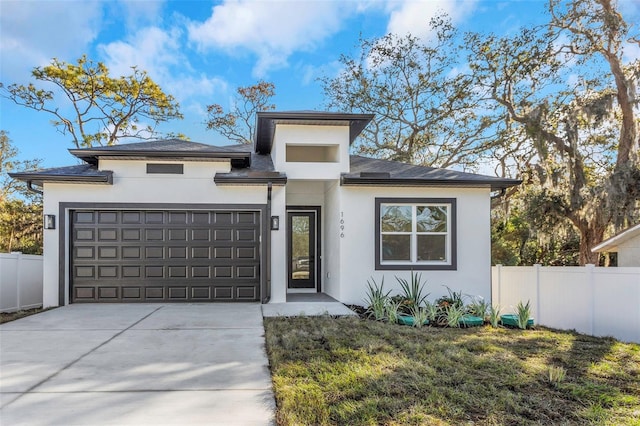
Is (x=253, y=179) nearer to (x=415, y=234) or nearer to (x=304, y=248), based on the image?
(x=304, y=248)

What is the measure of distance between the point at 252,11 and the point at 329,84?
Answer: 7138 mm

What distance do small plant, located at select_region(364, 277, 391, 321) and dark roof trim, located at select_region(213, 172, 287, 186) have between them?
10.4 ft

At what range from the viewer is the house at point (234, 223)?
10055 millimetres

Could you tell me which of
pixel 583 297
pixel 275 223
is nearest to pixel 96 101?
pixel 275 223

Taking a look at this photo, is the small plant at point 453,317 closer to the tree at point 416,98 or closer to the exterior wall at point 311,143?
the exterior wall at point 311,143

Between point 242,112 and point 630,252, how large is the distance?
64.4 feet

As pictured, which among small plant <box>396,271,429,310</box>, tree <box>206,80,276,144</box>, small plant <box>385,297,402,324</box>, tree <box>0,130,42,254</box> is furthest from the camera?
tree <box>206,80,276,144</box>

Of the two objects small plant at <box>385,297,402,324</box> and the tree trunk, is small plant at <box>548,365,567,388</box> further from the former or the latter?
the tree trunk

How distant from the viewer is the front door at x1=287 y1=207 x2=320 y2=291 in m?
12.1

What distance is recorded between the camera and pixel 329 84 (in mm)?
21766

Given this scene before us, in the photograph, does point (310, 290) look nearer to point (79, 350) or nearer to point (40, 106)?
point (79, 350)

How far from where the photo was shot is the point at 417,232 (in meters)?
10.5

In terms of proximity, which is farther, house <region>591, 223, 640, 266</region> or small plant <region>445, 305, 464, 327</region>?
house <region>591, 223, 640, 266</region>

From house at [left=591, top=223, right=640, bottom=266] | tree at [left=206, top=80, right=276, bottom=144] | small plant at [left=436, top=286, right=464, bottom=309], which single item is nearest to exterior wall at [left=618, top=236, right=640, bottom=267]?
house at [left=591, top=223, right=640, bottom=266]
